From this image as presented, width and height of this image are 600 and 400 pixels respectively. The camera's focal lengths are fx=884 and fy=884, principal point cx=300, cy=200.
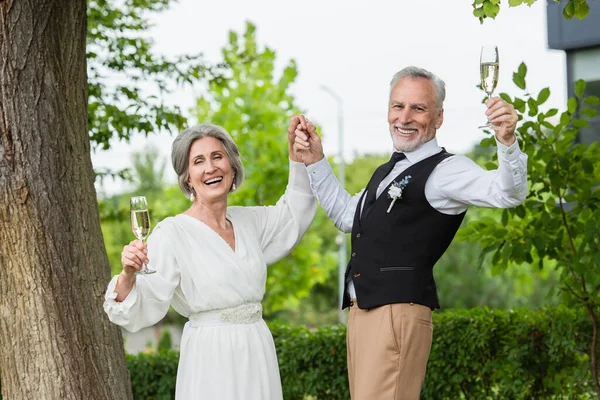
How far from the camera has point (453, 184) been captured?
143 inches

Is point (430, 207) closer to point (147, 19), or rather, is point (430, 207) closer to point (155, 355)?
point (155, 355)

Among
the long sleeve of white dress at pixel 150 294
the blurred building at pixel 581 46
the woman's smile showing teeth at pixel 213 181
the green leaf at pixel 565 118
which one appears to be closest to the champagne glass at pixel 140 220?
the long sleeve of white dress at pixel 150 294

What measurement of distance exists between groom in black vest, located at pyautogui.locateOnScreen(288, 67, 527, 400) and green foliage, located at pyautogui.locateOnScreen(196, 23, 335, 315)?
1142cm

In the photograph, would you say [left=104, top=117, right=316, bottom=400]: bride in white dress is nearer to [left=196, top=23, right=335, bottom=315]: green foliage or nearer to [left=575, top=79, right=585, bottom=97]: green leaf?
[left=575, top=79, right=585, bottom=97]: green leaf

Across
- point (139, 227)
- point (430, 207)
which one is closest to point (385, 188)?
point (430, 207)

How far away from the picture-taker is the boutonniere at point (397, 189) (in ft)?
12.1

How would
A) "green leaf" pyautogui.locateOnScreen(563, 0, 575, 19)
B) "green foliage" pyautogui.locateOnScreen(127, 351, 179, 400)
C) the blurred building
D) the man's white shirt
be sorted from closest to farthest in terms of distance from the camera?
the man's white shirt
"green leaf" pyautogui.locateOnScreen(563, 0, 575, 19)
"green foliage" pyautogui.locateOnScreen(127, 351, 179, 400)
the blurred building

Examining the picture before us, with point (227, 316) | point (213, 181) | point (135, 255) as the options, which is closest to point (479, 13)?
point (213, 181)

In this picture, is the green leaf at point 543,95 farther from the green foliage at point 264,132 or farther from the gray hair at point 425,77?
the green foliage at point 264,132

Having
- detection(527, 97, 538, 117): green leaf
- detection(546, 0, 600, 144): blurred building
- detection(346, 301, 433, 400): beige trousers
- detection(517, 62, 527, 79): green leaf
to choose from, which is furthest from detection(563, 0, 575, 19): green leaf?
detection(546, 0, 600, 144): blurred building

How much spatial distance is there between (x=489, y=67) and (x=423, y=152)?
1.82ft

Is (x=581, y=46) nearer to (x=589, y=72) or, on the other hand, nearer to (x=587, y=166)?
(x=589, y=72)

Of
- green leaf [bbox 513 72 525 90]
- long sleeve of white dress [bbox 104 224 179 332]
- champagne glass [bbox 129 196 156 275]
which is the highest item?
green leaf [bbox 513 72 525 90]

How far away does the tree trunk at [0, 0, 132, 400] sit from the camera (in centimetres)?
452
